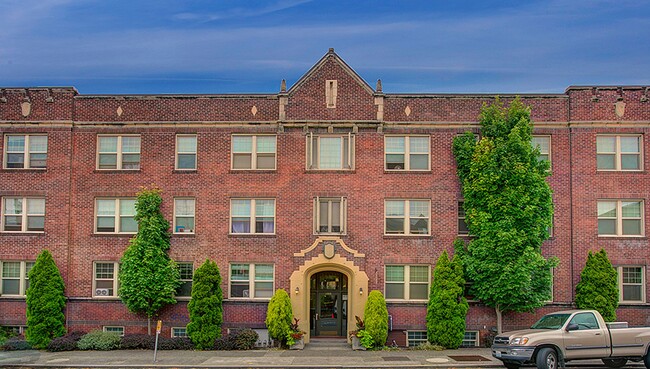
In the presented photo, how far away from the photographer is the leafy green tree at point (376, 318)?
2712 centimetres

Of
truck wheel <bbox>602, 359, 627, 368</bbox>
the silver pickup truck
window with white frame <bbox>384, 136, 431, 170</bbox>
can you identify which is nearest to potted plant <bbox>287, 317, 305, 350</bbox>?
window with white frame <bbox>384, 136, 431, 170</bbox>

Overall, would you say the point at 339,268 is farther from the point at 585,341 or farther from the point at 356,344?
the point at 585,341

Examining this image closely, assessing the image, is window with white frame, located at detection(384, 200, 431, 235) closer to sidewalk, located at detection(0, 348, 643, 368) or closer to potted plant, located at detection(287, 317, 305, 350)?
sidewalk, located at detection(0, 348, 643, 368)

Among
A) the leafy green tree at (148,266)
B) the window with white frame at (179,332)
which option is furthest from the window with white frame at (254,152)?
the window with white frame at (179,332)

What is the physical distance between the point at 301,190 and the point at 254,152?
8.39ft

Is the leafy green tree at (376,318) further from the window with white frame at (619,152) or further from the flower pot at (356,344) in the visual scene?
the window with white frame at (619,152)

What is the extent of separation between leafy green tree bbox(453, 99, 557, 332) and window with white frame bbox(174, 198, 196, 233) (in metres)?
11.3

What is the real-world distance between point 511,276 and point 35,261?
19.2 metres

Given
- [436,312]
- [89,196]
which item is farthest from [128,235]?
[436,312]

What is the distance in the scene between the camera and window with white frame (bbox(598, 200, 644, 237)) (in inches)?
1142

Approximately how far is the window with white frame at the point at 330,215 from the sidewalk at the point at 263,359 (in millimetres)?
4896

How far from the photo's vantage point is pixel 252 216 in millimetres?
29406

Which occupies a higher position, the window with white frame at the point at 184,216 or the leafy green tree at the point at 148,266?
the window with white frame at the point at 184,216

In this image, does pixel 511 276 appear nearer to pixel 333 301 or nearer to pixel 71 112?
pixel 333 301
